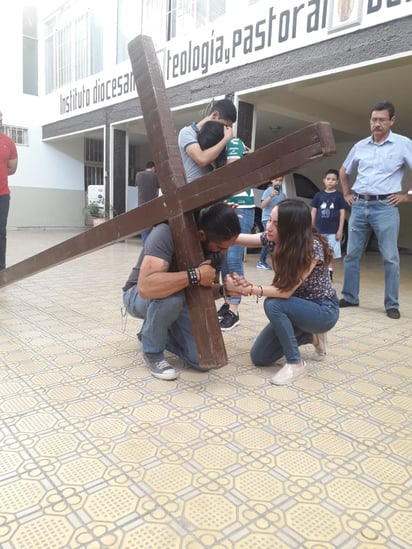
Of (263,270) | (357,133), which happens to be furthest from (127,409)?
(357,133)

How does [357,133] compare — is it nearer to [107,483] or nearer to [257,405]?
[257,405]

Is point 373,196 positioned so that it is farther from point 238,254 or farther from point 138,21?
point 138,21

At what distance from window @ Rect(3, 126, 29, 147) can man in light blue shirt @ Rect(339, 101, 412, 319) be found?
10834mm

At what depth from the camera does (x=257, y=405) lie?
6.46 ft

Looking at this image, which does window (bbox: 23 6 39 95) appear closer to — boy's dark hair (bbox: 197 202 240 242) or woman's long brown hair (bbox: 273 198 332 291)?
boy's dark hair (bbox: 197 202 240 242)

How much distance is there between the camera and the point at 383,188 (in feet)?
12.0

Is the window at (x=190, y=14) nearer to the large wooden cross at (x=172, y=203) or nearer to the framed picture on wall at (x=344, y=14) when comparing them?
the framed picture on wall at (x=344, y=14)

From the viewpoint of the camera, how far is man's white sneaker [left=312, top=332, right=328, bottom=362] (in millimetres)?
2560

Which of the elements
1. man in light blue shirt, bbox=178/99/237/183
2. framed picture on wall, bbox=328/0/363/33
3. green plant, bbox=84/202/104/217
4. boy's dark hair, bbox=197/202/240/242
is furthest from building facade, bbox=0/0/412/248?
boy's dark hair, bbox=197/202/240/242

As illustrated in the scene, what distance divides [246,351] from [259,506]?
1447 mm

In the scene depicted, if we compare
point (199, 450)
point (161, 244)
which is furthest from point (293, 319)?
point (199, 450)

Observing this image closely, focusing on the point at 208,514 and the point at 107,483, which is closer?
the point at 208,514

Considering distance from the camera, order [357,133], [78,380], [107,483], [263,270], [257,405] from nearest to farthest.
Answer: [107,483] → [257,405] → [78,380] → [263,270] → [357,133]

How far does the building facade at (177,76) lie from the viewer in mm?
5168
